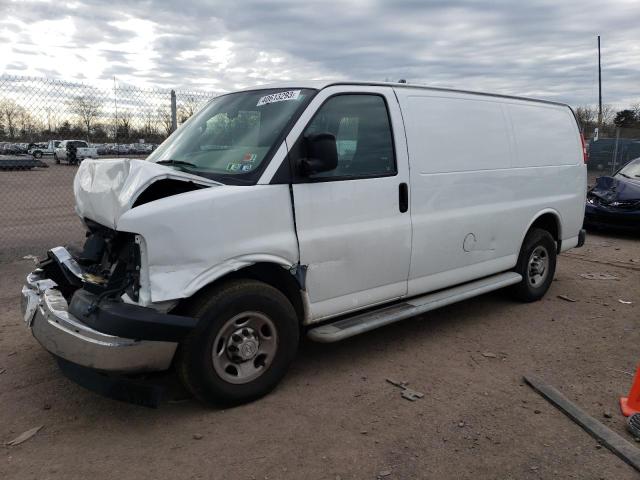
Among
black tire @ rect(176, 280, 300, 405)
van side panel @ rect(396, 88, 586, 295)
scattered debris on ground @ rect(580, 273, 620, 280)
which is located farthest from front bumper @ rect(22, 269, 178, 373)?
scattered debris on ground @ rect(580, 273, 620, 280)

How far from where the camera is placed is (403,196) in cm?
426

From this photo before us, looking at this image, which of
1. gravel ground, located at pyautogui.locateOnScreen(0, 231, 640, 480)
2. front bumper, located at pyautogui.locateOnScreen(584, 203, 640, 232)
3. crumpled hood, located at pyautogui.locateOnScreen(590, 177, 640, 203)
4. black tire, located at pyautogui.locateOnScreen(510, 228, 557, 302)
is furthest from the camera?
crumpled hood, located at pyautogui.locateOnScreen(590, 177, 640, 203)

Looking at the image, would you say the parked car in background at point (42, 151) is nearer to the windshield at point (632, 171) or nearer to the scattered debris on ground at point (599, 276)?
the windshield at point (632, 171)

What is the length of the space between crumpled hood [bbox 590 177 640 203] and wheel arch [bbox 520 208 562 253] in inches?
187

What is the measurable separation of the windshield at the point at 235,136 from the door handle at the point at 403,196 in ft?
3.41

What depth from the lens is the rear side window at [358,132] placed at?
3908mm

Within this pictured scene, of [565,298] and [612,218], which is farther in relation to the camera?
[612,218]

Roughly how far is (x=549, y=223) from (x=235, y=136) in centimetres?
390

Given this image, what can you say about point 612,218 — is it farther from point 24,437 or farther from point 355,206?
point 24,437

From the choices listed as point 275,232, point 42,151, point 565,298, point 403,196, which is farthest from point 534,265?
point 42,151

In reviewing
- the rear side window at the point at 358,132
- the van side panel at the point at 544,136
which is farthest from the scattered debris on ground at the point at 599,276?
the rear side window at the point at 358,132

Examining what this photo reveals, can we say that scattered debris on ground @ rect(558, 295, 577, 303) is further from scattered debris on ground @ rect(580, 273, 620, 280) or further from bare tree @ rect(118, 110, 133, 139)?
bare tree @ rect(118, 110, 133, 139)

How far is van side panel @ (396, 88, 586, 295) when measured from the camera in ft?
14.6

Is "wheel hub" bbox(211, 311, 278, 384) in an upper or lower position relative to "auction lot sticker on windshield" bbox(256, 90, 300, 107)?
lower
